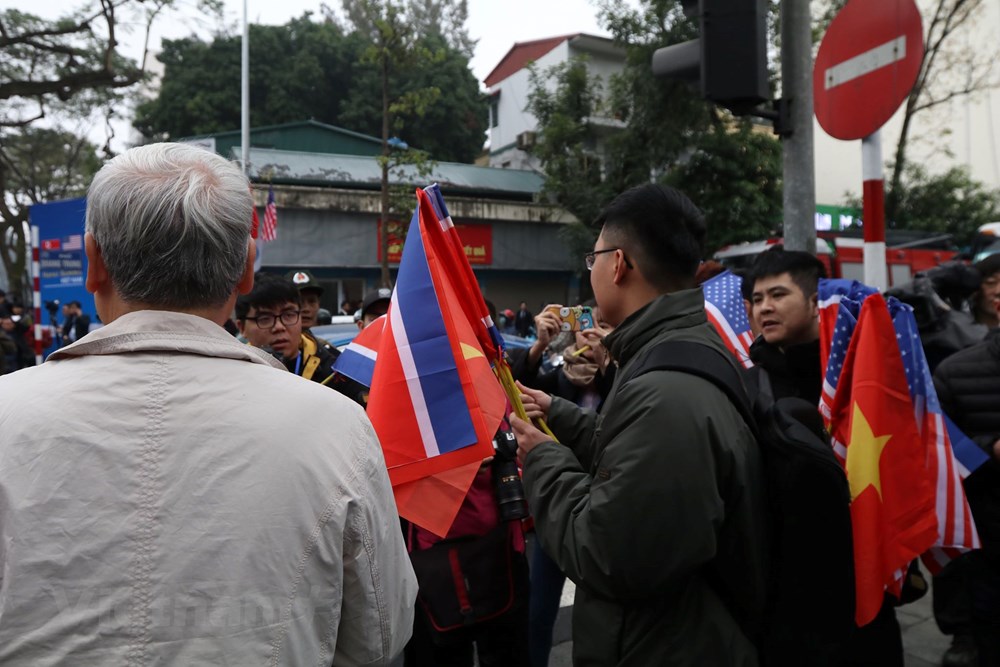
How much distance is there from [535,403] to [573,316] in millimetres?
986

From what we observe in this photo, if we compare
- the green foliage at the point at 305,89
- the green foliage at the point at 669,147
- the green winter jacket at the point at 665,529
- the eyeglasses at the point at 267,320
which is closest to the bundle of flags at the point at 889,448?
the green winter jacket at the point at 665,529

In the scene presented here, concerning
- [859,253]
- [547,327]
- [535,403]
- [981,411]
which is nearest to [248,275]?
[535,403]

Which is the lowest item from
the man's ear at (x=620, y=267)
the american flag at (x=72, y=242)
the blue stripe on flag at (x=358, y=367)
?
A: the blue stripe on flag at (x=358, y=367)

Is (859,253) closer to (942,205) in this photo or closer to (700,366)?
(942,205)

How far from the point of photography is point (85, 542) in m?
1.15

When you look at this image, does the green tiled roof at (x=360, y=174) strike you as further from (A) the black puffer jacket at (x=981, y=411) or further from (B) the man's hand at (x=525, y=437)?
(B) the man's hand at (x=525, y=437)

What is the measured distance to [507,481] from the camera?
263 cm

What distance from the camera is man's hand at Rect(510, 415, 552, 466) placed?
7.02 feet

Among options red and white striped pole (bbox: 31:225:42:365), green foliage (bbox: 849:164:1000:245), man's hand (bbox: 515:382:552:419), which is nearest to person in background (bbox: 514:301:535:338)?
green foliage (bbox: 849:164:1000:245)

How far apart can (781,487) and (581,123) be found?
Result: 750 inches

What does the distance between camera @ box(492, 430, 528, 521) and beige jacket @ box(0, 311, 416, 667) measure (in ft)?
4.08

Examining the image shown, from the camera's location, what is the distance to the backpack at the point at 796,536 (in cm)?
178

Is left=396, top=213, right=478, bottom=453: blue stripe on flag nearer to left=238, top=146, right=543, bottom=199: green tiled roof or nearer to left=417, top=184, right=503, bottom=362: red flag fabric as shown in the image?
left=417, top=184, right=503, bottom=362: red flag fabric

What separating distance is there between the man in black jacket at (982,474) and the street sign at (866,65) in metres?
1.24
